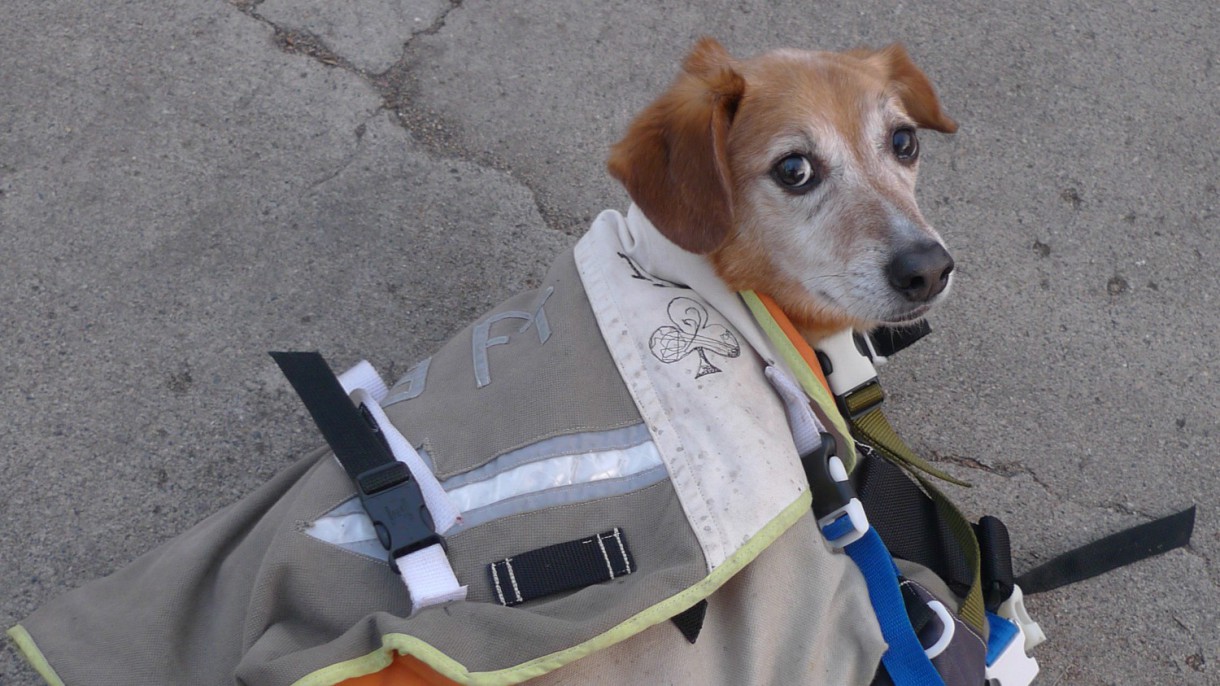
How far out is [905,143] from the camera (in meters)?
2.06

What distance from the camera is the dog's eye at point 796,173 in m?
1.93

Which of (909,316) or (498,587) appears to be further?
(909,316)

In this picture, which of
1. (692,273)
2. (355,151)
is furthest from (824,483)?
(355,151)

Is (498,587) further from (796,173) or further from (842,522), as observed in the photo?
(796,173)

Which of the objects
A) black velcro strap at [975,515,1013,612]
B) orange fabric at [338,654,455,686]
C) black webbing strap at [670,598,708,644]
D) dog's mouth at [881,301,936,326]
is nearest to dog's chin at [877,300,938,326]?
dog's mouth at [881,301,936,326]

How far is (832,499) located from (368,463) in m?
0.89

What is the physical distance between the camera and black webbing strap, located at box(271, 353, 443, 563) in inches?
59.9

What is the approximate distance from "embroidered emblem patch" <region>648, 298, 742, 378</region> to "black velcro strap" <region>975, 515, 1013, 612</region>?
81cm

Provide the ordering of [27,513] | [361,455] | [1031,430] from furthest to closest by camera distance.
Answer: [1031,430] < [27,513] < [361,455]

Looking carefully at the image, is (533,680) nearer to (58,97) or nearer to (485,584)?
(485,584)

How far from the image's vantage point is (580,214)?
3035 millimetres

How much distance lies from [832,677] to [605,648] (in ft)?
1.40

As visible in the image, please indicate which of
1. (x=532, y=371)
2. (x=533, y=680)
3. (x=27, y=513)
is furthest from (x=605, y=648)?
(x=27, y=513)

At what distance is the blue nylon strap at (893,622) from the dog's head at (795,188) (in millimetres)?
512
